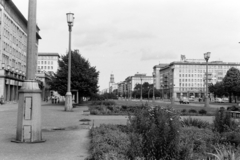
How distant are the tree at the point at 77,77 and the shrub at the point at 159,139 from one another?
40606 millimetres

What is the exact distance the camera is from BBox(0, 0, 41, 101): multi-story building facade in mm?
58125

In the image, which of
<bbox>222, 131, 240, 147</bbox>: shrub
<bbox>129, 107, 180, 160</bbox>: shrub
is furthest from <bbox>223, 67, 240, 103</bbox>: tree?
<bbox>129, 107, 180, 160</bbox>: shrub

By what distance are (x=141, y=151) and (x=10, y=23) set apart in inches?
2593

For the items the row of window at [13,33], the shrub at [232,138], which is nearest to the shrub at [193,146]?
the shrub at [232,138]

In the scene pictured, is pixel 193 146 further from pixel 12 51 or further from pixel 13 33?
pixel 13 33

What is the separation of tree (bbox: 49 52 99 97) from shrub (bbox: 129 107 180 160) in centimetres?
4061

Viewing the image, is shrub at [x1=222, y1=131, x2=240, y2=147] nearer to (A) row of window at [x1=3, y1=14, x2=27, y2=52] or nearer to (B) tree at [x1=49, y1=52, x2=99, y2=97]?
(B) tree at [x1=49, y1=52, x2=99, y2=97]

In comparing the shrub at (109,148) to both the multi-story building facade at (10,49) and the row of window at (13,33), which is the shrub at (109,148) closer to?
the multi-story building facade at (10,49)

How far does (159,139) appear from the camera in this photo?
207 inches

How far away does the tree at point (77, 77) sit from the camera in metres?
45.7

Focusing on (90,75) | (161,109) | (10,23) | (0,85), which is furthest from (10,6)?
(161,109)

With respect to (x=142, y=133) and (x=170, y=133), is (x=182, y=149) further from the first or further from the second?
(x=142, y=133)

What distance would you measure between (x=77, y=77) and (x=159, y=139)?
4156 cm

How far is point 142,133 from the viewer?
18.1ft
